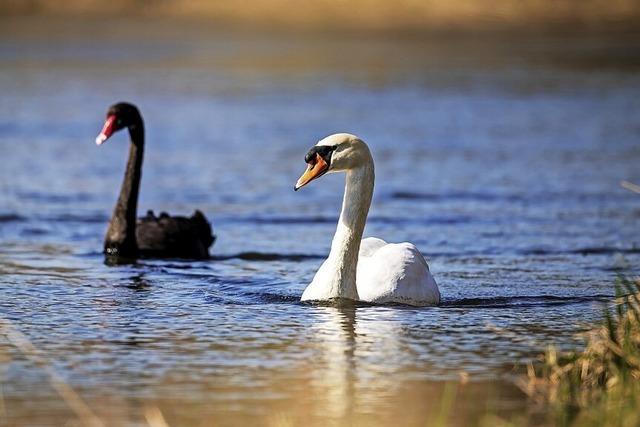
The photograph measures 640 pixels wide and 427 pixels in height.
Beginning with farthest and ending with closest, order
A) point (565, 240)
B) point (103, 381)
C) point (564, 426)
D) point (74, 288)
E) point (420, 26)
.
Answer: point (420, 26) < point (565, 240) < point (74, 288) < point (103, 381) < point (564, 426)

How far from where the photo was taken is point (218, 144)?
2170 centimetres

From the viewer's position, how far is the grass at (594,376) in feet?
20.9

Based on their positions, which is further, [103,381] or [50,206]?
[50,206]

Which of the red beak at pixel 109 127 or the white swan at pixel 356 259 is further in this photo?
the red beak at pixel 109 127

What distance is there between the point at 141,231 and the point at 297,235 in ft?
5.29

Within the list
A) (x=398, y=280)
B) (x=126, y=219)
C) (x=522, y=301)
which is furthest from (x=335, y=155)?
(x=126, y=219)

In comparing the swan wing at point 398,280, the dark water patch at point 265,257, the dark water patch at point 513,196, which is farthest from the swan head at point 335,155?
the dark water patch at point 513,196

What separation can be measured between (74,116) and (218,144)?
16.3 ft

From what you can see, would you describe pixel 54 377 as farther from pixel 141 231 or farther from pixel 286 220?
pixel 286 220

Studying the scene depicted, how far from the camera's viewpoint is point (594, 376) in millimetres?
6926

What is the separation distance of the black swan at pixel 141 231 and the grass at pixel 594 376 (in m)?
6.07

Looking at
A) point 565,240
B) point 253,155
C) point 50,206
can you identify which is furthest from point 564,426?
point 253,155

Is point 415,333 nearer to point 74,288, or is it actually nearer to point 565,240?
point 74,288

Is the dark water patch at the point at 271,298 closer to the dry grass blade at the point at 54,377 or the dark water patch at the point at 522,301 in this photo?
the dark water patch at the point at 522,301
